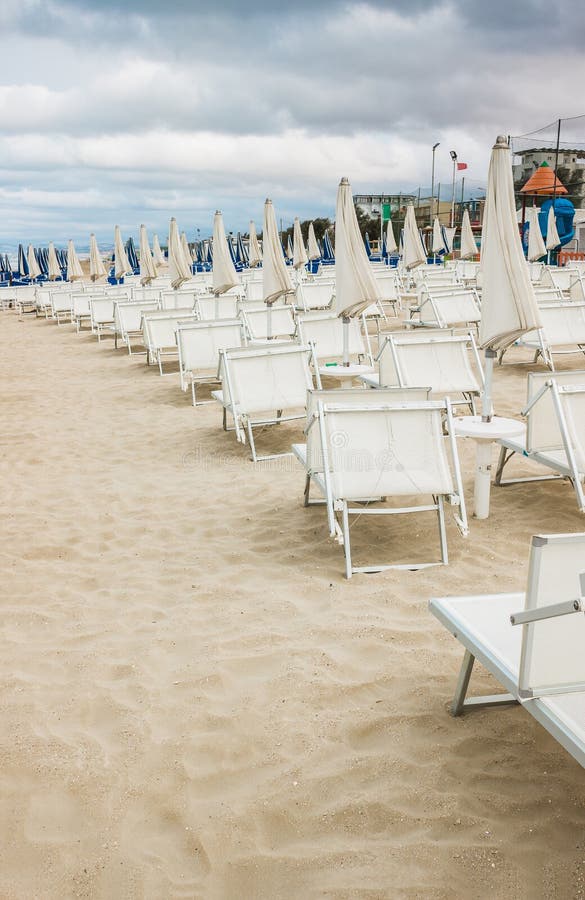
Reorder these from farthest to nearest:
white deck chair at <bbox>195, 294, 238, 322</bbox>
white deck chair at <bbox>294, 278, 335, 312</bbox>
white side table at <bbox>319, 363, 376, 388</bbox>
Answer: white deck chair at <bbox>294, 278, 335, 312</bbox> → white deck chair at <bbox>195, 294, 238, 322</bbox> → white side table at <bbox>319, 363, 376, 388</bbox>

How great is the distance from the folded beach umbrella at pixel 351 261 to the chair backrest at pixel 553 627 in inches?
171

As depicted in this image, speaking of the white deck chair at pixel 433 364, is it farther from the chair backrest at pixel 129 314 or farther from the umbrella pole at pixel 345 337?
the chair backrest at pixel 129 314

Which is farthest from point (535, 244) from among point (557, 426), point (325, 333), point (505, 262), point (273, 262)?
point (505, 262)

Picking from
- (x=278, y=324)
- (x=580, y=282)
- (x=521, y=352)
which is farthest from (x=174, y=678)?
(x=580, y=282)

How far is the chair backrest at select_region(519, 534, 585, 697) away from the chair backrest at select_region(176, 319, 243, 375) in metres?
6.15

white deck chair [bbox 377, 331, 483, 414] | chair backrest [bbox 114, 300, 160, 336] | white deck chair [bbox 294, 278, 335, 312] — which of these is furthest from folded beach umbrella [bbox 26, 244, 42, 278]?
white deck chair [bbox 377, 331, 483, 414]

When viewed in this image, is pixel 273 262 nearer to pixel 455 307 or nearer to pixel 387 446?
pixel 455 307

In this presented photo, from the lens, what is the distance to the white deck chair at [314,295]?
474 inches

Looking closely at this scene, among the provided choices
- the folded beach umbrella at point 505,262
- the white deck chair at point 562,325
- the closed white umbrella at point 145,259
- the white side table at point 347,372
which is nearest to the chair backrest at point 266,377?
the white side table at point 347,372

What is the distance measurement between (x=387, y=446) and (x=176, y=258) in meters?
9.58

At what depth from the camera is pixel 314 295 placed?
1220 cm

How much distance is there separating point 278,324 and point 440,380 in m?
4.22

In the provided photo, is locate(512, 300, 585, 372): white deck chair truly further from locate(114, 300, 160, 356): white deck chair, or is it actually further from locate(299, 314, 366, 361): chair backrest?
locate(114, 300, 160, 356): white deck chair

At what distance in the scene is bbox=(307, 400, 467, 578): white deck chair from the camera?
3586 millimetres
